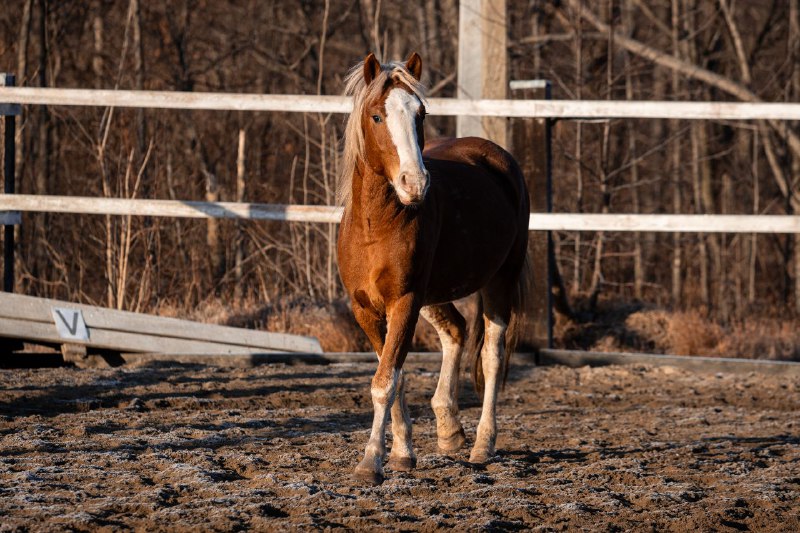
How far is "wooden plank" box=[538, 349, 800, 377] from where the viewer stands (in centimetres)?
762

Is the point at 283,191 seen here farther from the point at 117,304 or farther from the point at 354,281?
the point at 354,281

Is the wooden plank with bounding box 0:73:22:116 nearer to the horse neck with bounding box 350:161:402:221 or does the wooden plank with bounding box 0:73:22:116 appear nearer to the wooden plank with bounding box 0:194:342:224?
the wooden plank with bounding box 0:194:342:224

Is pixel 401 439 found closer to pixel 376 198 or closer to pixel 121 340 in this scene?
pixel 376 198

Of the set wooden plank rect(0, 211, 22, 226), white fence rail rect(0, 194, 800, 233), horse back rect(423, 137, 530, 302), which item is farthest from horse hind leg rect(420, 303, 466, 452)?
wooden plank rect(0, 211, 22, 226)

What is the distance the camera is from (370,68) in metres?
4.48

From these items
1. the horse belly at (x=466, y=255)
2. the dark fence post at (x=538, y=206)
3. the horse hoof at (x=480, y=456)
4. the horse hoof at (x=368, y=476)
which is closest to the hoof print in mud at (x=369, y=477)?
the horse hoof at (x=368, y=476)

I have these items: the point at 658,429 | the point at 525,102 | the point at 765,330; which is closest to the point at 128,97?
the point at 525,102

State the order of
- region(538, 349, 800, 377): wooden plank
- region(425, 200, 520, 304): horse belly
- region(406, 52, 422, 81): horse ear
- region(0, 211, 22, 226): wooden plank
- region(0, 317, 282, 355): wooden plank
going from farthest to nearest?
region(0, 211, 22, 226): wooden plank, region(538, 349, 800, 377): wooden plank, region(0, 317, 282, 355): wooden plank, region(425, 200, 520, 304): horse belly, region(406, 52, 422, 81): horse ear

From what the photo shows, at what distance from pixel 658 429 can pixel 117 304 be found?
16.0 feet

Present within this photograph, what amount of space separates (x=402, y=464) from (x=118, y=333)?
145 inches

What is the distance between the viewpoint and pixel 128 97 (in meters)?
8.02

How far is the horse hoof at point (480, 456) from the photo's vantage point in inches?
190

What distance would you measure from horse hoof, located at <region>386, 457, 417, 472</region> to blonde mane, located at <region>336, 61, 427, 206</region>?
Answer: 1138 mm

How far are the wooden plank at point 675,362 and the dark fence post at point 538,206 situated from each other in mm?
150
